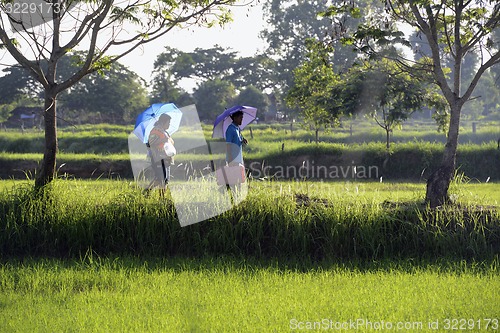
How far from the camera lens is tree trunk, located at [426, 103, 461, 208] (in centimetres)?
1080

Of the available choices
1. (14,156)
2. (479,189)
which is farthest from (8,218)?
(14,156)

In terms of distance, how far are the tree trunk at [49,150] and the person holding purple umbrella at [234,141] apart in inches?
129

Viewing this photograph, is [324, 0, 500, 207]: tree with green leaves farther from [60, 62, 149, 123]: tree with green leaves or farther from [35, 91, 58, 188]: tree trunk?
[60, 62, 149, 123]: tree with green leaves

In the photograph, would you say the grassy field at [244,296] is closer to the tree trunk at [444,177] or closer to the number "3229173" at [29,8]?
the tree trunk at [444,177]

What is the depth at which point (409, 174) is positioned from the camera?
Answer: 2272 centimetres

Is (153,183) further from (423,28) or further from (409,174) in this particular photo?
(409,174)

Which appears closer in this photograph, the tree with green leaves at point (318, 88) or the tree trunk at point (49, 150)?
the tree trunk at point (49, 150)

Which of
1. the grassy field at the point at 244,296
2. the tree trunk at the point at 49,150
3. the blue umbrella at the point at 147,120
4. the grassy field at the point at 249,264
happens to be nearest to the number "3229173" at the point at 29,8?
the tree trunk at the point at 49,150

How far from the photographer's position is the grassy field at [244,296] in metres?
5.55

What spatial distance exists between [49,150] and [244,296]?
6.00 meters

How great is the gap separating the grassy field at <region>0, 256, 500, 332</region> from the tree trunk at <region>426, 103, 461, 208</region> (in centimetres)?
256

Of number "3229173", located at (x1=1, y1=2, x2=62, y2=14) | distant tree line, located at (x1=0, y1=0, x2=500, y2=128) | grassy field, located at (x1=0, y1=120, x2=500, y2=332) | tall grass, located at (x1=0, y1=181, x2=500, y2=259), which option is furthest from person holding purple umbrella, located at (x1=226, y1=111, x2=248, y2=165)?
distant tree line, located at (x1=0, y1=0, x2=500, y2=128)

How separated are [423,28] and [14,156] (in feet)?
63.1

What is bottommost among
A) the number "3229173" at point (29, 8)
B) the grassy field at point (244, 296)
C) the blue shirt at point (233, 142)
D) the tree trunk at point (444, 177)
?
the grassy field at point (244, 296)
